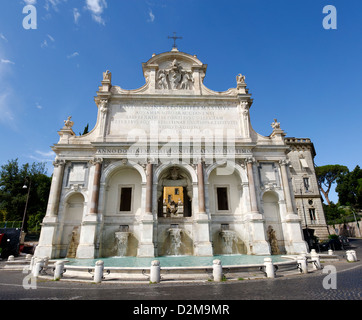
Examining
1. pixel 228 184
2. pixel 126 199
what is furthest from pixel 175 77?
pixel 126 199

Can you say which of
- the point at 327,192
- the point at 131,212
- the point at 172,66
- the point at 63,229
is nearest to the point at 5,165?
the point at 63,229

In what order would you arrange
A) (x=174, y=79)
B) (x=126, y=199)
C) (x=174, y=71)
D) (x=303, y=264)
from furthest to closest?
(x=174, y=71) → (x=174, y=79) → (x=126, y=199) → (x=303, y=264)

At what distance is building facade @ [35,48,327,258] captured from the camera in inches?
697

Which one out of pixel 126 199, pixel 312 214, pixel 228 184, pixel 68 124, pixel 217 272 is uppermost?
pixel 68 124

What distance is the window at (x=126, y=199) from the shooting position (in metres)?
19.7

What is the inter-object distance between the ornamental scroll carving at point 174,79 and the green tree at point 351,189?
43115mm

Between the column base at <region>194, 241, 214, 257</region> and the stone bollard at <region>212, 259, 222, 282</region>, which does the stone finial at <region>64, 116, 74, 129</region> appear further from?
the stone bollard at <region>212, 259, 222, 282</region>

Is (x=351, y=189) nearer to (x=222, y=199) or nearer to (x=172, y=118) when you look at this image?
(x=222, y=199)

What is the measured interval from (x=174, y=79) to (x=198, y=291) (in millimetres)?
19921

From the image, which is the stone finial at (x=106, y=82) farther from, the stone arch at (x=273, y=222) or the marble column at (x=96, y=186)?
the stone arch at (x=273, y=222)

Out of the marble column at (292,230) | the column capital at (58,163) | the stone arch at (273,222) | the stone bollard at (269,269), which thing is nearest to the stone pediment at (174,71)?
the column capital at (58,163)

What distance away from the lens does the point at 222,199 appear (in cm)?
2048

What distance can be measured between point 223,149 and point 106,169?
33.8ft

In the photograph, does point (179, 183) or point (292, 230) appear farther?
point (179, 183)
